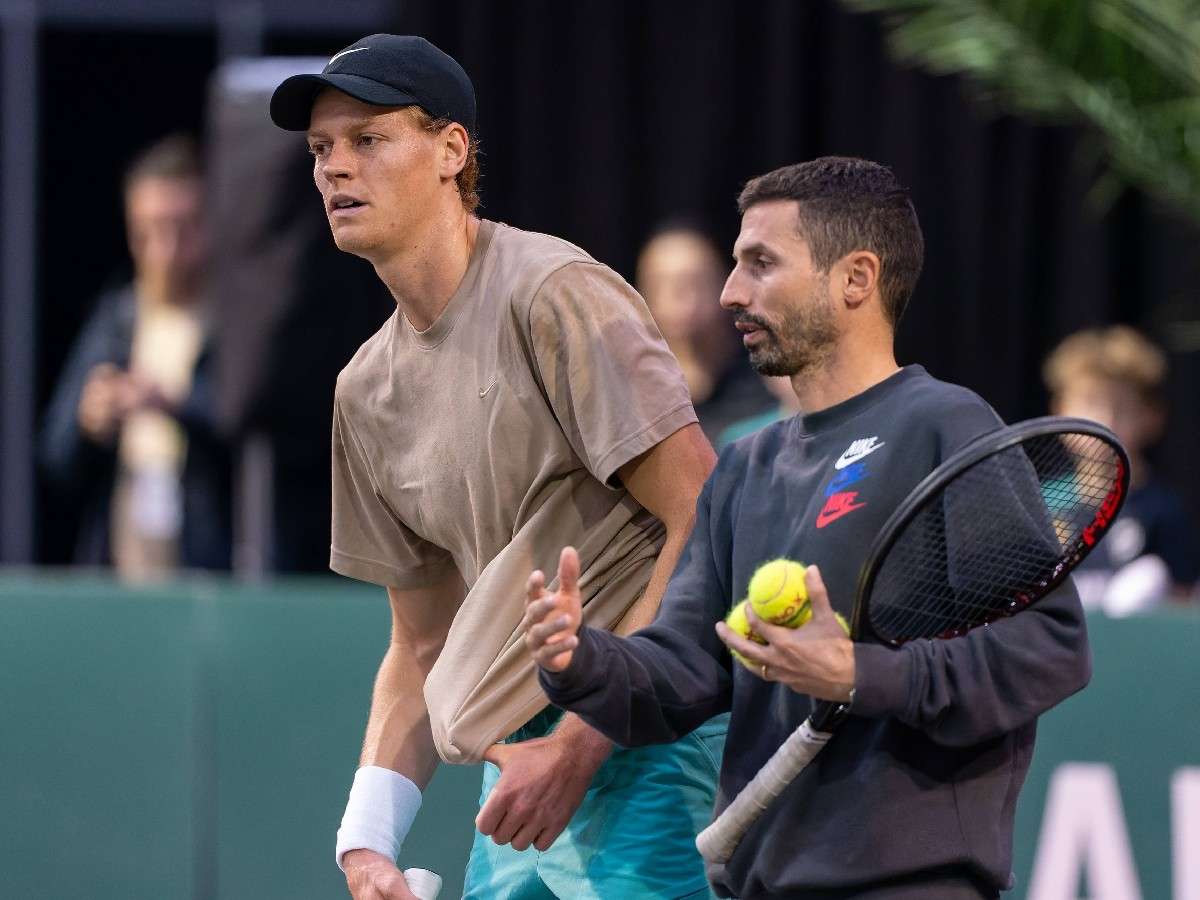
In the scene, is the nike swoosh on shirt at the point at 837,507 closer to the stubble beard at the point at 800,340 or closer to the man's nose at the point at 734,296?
the stubble beard at the point at 800,340

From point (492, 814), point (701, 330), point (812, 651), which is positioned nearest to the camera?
point (812, 651)

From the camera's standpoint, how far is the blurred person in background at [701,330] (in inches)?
248

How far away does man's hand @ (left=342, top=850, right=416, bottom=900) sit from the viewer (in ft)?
11.2

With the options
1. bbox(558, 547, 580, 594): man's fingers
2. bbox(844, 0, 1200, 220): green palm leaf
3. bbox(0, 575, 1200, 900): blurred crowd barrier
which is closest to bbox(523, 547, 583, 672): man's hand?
bbox(558, 547, 580, 594): man's fingers

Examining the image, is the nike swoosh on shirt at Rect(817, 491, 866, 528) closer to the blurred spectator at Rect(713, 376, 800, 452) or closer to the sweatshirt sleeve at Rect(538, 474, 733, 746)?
the sweatshirt sleeve at Rect(538, 474, 733, 746)

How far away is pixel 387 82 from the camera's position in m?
3.34

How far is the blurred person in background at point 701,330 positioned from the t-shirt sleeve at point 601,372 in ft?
9.35

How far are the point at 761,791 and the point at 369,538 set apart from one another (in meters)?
1.16

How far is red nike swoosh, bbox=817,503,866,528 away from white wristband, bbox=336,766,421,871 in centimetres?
107

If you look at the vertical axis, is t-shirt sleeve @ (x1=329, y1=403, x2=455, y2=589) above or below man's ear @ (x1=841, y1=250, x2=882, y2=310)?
below

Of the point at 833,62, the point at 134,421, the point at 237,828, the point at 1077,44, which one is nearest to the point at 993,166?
the point at 833,62

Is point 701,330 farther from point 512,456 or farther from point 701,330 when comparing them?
point 512,456

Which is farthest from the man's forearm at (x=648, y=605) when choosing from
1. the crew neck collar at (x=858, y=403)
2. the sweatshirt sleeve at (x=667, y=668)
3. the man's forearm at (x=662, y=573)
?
the crew neck collar at (x=858, y=403)

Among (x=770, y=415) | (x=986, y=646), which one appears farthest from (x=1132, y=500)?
(x=986, y=646)
